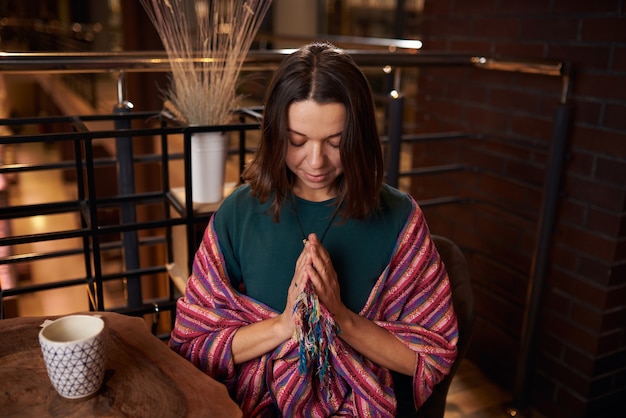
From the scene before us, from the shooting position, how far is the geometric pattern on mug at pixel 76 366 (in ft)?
2.76

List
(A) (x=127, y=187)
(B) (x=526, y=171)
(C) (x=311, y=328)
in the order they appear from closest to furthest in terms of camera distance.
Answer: (C) (x=311, y=328) < (A) (x=127, y=187) < (B) (x=526, y=171)

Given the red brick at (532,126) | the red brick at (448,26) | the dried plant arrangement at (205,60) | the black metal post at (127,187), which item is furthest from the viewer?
the red brick at (448,26)

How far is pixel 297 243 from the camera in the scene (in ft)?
3.76

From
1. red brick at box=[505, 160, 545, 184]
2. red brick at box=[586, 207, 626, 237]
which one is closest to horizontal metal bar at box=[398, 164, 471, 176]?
red brick at box=[505, 160, 545, 184]

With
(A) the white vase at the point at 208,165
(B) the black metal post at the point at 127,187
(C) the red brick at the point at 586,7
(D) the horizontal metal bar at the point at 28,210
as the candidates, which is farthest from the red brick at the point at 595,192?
(D) the horizontal metal bar at the point at 28,210

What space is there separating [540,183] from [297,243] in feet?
4.10

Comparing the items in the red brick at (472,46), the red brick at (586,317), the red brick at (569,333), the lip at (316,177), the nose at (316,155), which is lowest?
the red brick at (569,333)

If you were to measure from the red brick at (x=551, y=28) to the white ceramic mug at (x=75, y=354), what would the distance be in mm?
1631

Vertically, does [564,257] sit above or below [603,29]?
below

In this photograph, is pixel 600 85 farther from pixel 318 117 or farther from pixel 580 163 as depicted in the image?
pixel 318 117

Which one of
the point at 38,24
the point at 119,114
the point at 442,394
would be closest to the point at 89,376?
the point at 442,394

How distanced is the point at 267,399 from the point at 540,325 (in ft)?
4.27

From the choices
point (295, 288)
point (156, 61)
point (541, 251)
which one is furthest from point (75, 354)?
point (541, 251)

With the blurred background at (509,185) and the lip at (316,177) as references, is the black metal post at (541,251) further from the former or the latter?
the lip at (316,177)
